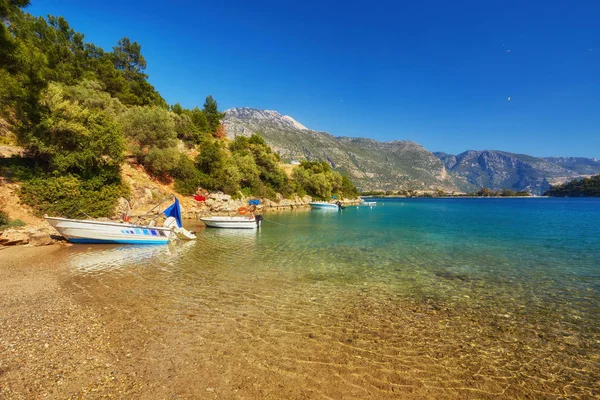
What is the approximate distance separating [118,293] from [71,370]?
211 inches

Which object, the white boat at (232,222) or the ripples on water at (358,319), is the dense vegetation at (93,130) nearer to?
the white boat at (232,222)

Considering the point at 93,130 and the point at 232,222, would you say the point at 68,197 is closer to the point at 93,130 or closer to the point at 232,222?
the point at 93,130

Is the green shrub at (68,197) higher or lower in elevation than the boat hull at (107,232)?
higher

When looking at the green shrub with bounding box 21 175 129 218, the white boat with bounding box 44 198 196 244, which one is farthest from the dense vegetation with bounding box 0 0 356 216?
the white boat with bounding box 44 198 196 244

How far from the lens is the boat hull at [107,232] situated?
19188 mm

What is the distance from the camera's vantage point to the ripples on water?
6.04m

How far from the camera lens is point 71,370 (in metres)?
5.91

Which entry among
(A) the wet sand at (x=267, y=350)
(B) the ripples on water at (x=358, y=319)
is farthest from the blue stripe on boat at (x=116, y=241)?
(A) the wet sand at (x=267, y=350)

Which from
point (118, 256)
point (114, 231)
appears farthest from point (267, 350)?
point (114, 231)

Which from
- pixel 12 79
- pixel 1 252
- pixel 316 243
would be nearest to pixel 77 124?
pixel 12 79

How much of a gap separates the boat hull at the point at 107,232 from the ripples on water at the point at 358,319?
234 cm

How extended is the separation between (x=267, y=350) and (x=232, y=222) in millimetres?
24836

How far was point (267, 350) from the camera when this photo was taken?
277 inches

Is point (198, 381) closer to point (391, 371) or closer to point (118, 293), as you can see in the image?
point (391, 371)
